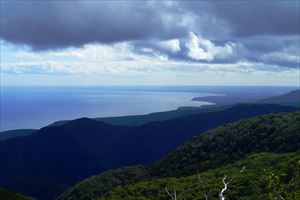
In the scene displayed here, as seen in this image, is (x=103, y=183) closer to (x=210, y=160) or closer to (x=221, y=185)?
(x=210, y=160)

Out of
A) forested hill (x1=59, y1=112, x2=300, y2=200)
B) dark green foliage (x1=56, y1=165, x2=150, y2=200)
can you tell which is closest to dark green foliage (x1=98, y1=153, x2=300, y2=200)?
forested hill (x1=59, y1=112, x2=300, y2=200)

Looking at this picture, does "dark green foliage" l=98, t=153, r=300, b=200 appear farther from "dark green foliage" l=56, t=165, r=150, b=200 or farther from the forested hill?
"dark green foliage" l=56, t=165, r=150, b=200

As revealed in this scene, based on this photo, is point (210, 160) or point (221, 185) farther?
point (210, 160)

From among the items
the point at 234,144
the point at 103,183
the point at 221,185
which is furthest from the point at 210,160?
the point at 221,185

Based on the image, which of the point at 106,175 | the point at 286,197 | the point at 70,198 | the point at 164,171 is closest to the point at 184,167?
the point at 164,171

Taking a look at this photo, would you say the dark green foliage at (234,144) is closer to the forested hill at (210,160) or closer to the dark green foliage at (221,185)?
the forested hill at (210,160)

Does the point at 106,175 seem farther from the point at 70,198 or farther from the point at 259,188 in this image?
the point at 259,188

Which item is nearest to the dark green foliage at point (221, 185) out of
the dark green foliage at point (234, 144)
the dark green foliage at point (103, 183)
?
the dark green foliage at point (234, 144)
